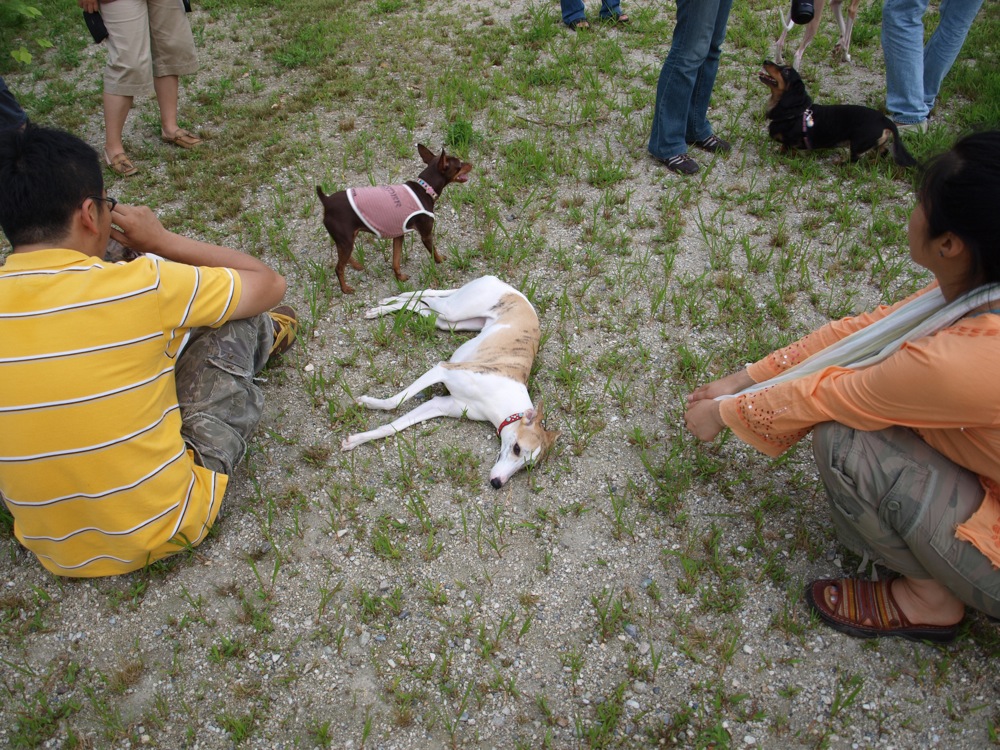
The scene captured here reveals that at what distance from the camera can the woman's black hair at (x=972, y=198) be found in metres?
1.84

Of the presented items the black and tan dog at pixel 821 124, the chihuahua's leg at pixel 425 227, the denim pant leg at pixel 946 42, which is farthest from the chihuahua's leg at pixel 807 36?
the chihuahua's leg at pixel 425 227

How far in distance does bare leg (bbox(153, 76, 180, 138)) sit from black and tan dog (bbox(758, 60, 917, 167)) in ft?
14.3

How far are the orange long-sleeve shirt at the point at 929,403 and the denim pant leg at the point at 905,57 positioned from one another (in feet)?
11.8

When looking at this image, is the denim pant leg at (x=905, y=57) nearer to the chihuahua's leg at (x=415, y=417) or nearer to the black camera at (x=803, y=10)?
the black camera at (x=803, y=10)

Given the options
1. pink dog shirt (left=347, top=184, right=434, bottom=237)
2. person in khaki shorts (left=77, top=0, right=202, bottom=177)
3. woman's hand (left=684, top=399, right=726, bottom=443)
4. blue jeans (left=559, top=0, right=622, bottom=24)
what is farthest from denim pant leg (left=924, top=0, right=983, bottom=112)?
person in khaki shorts (left=77, top=0, right=202, bottom=177)

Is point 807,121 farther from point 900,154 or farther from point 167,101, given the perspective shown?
point 167,101

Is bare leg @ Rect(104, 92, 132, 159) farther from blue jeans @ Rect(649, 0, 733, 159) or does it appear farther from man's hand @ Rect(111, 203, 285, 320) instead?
blue jeans @ Rect(649, 0, 733, 159)

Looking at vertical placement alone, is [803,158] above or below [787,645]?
above

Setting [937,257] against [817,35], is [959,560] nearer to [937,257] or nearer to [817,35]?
[937,257]

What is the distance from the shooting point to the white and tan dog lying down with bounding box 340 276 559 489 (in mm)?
2934

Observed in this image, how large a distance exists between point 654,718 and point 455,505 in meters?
1.10

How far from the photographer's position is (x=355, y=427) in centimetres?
318

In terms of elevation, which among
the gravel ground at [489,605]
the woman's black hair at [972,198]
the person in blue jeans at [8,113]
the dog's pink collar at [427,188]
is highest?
the woman's black hair at [972,198]

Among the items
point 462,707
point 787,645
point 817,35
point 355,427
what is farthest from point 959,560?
point 817,35
